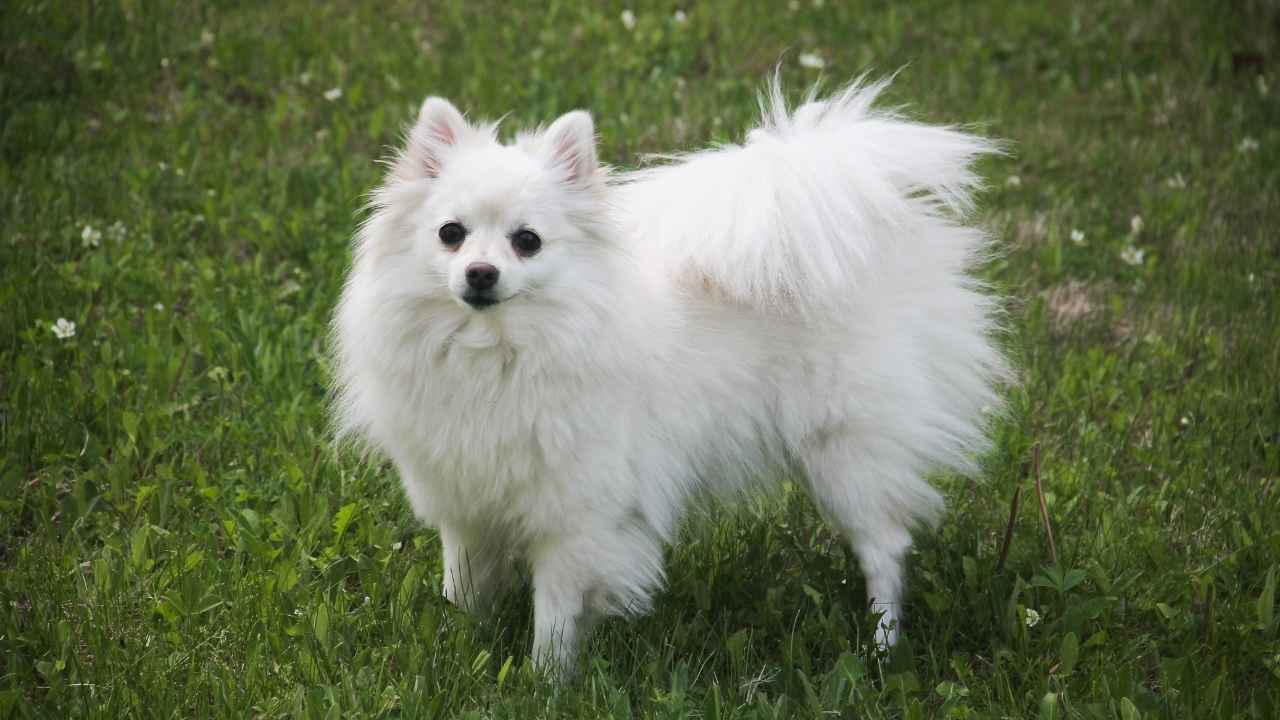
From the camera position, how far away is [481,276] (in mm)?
2955

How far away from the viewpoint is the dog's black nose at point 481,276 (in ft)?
9.68

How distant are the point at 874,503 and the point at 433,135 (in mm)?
1542

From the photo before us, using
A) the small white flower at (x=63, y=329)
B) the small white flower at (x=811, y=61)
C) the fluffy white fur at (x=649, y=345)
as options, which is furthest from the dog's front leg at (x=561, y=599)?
the small white flower at (x=811, y=61)

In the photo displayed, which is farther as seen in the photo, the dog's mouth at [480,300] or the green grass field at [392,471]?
the green grass field at [392,471]

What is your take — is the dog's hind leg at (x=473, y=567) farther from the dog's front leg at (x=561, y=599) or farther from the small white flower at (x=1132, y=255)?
the small white flower at (x=1132, y=255)

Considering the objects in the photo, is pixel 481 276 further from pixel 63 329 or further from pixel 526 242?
pixel 63 329

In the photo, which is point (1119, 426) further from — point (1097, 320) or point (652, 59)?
point (652, 59)

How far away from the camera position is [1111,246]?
607 cm

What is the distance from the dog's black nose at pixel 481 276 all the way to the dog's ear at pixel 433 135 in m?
0.37

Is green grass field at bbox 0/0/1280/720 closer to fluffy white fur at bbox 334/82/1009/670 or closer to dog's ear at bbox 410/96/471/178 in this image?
fluffy white fur at bbox 334/82/1009/670

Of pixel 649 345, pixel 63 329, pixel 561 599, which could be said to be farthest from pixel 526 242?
pixel 63 329

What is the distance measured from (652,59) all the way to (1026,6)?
289cm

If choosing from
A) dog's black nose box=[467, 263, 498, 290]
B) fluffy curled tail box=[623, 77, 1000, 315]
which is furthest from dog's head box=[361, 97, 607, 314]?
fluffy curled tail box=[623, 77, 1000, 315]

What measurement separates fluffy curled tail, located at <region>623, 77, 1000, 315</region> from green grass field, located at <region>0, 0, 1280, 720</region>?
2.81 feet
